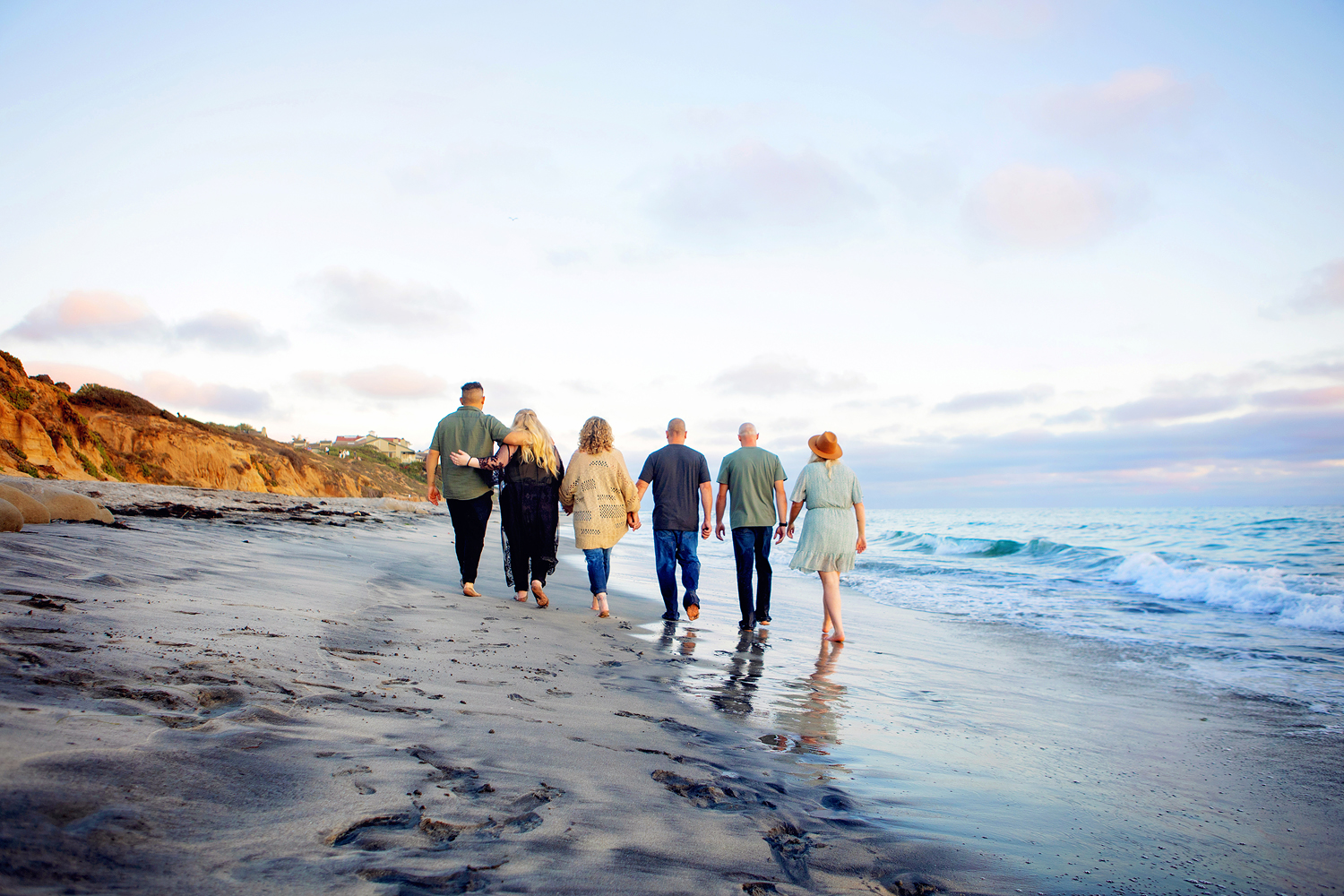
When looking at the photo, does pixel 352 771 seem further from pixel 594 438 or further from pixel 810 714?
pixel 594 438

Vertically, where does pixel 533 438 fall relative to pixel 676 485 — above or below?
above

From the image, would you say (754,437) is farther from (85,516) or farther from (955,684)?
(85,516)

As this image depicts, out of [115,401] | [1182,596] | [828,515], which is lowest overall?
[1182,596]

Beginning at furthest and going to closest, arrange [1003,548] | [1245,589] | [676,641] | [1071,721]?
1. [1003,548]
2. [1245,589]
3. [676,641]
4. [1071,721]

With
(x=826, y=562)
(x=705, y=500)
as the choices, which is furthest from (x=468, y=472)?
(x=826, y=562)

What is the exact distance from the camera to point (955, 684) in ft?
16.8

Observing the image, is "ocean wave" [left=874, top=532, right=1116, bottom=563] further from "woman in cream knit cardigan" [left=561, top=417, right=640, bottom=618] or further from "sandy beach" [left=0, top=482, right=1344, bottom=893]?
"woman in cream knit cardigan" [left=561, top=417, right=640, bottom=618]

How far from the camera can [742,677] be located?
4.69 metres

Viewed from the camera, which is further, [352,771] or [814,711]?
[814,711]

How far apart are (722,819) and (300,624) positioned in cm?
287

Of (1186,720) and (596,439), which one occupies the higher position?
(596,439)

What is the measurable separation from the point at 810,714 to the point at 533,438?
405 centimetres

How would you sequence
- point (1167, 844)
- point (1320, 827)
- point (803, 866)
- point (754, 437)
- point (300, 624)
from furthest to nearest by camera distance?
point (754, 437), point (300, 624), point (1320, 827), point (1167, 844), point (803, 866)

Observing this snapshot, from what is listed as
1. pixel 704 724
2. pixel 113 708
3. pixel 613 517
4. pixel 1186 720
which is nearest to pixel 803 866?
pixel 704 724
